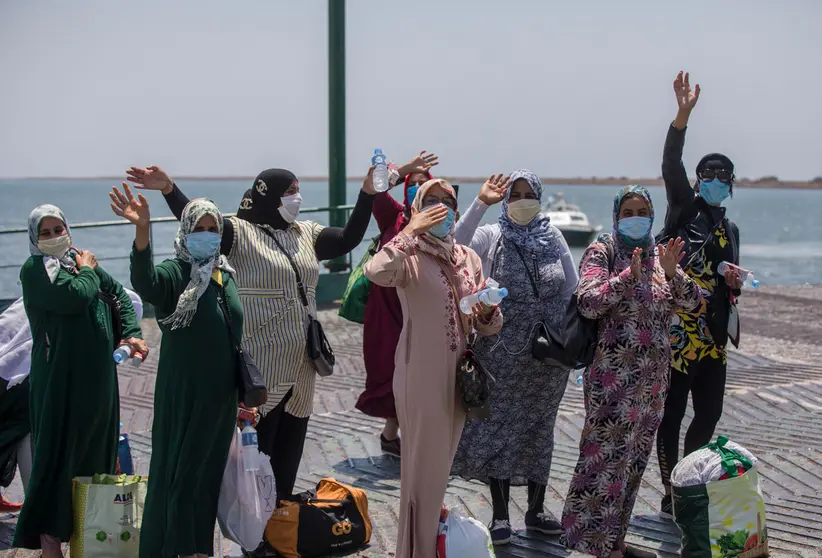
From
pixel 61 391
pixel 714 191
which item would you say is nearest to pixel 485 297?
pixel 714 191

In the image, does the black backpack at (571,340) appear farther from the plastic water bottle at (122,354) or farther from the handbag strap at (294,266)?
the plastic water bottle at (122,354)

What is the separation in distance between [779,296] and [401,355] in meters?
12.6

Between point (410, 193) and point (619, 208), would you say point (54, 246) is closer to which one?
point (410, 193)

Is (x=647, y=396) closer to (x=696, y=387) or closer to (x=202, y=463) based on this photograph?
(x=696, y=387)

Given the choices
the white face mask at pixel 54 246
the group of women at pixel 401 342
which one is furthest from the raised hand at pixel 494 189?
the white face mask at pixel 54 246

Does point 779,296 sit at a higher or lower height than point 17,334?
lower

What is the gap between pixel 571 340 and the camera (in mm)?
5090

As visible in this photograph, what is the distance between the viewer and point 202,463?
467 centimetres

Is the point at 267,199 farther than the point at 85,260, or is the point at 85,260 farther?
the point at 267,199

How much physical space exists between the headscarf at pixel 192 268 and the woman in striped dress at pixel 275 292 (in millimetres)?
504

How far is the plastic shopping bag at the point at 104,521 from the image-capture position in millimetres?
4855

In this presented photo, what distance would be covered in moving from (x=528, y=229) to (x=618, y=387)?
0.96 meters

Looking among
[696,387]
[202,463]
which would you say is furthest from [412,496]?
[696,387]

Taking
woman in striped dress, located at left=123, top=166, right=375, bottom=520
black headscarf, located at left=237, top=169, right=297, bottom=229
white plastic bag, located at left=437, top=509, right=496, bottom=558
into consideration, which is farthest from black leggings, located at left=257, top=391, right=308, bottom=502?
white plastic bag, located at left=437, top=509, right=496, bottom=558
